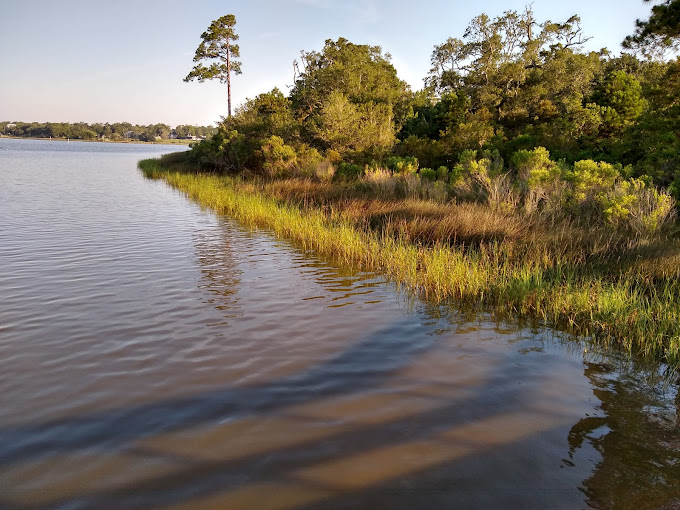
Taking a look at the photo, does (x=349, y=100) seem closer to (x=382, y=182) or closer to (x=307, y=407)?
(x=382, y=182)

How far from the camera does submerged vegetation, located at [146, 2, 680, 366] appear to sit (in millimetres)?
6676

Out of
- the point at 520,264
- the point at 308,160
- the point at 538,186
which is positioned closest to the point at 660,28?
the point at 538,186

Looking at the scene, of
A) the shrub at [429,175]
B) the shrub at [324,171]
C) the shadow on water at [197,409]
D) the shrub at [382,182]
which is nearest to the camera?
the shadow on water at [197,409]

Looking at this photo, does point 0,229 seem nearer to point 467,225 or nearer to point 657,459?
point 467,225

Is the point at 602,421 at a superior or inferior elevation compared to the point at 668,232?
inferior

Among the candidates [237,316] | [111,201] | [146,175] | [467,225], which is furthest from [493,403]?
[146,175]

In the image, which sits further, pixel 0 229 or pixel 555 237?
pixel 0 229

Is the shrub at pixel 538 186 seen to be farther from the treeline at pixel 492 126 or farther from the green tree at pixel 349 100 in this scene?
the green tree at pixel 349 100

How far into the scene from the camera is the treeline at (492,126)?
11906mm

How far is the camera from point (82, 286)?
7312mm

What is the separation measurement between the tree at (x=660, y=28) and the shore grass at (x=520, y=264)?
8.39 metres

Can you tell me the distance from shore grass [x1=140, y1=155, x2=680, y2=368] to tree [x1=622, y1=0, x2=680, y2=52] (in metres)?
8.39

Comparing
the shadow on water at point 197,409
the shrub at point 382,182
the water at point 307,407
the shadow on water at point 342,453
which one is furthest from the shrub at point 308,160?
the shadow on water at point 342,453

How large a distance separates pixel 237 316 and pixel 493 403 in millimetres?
3594
